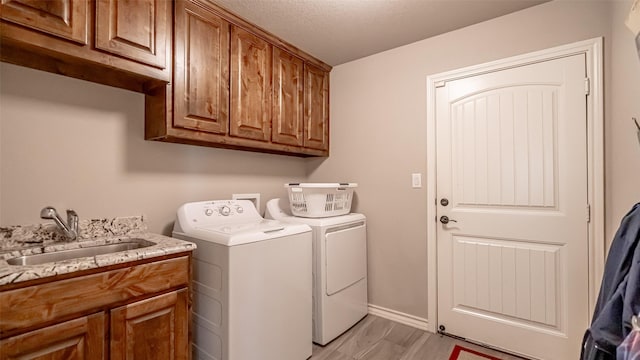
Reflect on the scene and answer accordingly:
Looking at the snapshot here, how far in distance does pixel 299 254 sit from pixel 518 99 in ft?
5.83

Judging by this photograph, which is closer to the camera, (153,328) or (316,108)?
(153,328)

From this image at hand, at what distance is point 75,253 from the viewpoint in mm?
1426

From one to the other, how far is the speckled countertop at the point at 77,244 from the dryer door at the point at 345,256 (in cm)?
101

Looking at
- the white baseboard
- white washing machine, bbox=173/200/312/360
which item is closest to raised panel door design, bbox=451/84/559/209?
the white baseboard

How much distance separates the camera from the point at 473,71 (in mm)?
2057

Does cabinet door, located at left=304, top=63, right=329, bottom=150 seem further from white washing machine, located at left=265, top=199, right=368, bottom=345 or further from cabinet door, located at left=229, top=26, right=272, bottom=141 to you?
white washing machine, located at left=265, top=199, right=368, bottom=345

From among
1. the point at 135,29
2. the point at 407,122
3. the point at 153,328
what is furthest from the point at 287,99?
the point at 153,328

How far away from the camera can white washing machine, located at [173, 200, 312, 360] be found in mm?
1498

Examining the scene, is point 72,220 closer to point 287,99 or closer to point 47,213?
point 47,213

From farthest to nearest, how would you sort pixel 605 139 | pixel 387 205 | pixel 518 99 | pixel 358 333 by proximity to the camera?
pixel 387 205 < pixel 358 333 < pixel 518 99 < pixel 605 139

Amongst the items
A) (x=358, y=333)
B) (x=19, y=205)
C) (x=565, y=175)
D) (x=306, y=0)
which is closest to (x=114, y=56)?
(x=19, y=205)

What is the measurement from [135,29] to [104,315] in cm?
133

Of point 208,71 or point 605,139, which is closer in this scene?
point 605,139

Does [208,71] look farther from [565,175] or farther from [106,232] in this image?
[565,175]
